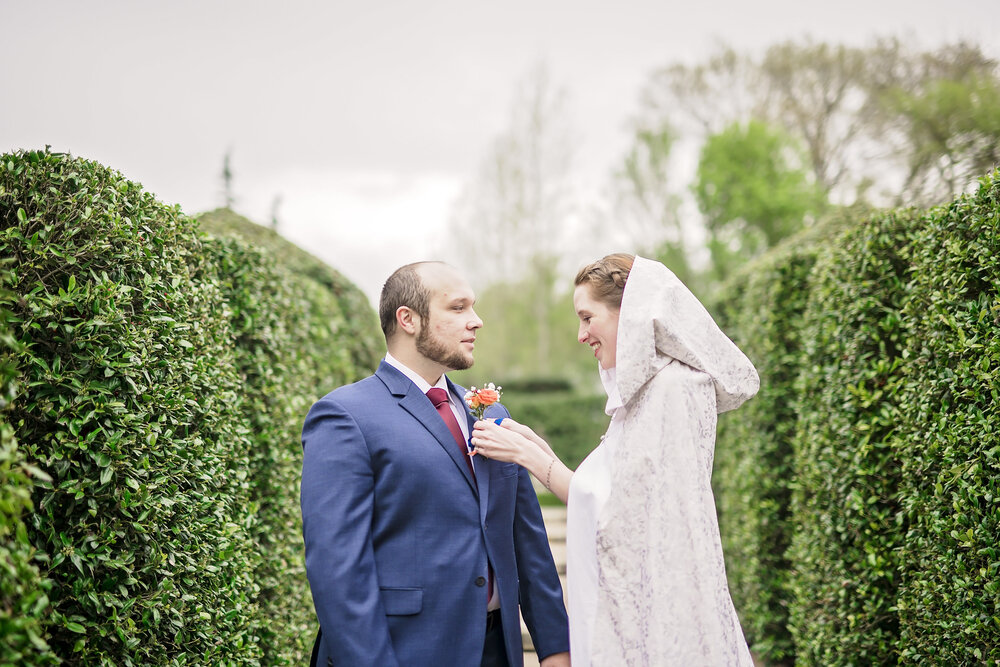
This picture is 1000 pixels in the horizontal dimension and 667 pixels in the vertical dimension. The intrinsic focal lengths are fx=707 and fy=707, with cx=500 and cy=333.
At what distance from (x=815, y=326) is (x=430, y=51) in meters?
11.1

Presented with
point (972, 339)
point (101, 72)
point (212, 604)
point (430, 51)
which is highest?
point (430, 51)

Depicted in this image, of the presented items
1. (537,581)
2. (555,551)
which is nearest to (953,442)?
(537,581)

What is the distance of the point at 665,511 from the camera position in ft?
7.28

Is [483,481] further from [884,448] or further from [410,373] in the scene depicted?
[884,448]

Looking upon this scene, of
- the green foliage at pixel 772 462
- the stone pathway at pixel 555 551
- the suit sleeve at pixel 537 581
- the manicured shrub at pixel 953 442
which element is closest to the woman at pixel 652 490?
the suit sleeve at pixel 537 581

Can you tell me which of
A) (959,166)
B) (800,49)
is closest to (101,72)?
(959,166)

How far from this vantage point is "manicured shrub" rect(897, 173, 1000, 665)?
277 centimetres

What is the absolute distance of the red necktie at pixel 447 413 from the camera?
2.66m

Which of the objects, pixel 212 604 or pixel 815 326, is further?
pixel 815 326

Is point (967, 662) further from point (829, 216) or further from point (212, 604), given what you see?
point (829, 216)

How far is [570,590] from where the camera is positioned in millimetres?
2330

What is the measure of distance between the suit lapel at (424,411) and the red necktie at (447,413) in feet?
0.23

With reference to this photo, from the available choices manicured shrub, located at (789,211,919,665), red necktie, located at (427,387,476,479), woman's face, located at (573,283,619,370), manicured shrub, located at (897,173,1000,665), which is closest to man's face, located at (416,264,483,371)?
red necktie, located at (427,387,476,479)

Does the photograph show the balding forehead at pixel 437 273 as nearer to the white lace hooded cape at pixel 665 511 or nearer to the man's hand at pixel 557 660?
the white lace hooded cape at pixel 665 511
